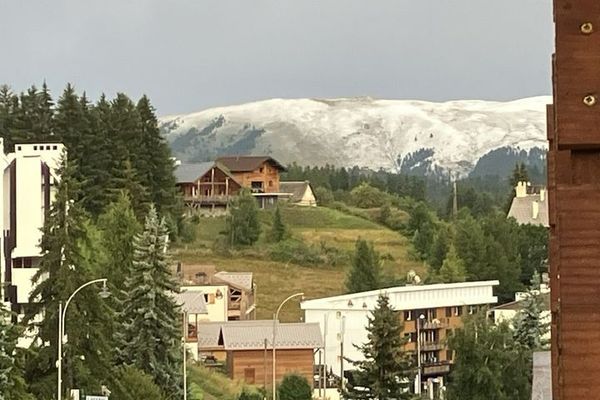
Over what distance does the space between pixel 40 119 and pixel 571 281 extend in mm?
82247

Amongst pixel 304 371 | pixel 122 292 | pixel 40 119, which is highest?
pixel 40 119

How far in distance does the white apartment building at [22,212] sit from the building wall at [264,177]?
71023mm

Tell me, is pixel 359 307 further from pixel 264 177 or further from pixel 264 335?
pixel 264 177

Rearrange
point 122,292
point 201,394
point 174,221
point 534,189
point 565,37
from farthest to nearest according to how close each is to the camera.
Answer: point 534,189 < point 174,221 < point 201,394 < point 122,292 < point 565,37

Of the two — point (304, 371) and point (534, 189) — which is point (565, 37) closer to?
point (304, 371)

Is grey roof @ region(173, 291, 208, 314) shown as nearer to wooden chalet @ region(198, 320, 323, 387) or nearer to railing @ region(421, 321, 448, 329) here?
wooden chalet @ region(198, 320, 323, 387)

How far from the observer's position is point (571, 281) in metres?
3.08

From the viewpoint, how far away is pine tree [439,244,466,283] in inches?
3494

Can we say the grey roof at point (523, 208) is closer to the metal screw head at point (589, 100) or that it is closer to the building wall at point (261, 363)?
the building wall at point (261, 363)

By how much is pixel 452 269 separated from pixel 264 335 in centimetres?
2946

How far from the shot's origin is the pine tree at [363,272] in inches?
3369

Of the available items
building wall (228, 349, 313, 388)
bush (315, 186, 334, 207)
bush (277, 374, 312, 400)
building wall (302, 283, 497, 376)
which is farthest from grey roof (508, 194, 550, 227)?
bush (277, 374, 312, 400)

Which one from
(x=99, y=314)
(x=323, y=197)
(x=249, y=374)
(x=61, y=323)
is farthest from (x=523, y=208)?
(x=61, y=323)

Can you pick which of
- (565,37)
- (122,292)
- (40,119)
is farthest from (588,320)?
(40,119)
